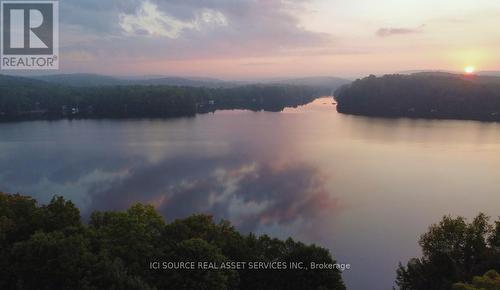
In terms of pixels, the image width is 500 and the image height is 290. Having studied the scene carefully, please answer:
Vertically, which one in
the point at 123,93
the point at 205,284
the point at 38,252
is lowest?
the point at 205,284

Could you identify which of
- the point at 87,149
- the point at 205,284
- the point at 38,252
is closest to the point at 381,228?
the point at 205,284

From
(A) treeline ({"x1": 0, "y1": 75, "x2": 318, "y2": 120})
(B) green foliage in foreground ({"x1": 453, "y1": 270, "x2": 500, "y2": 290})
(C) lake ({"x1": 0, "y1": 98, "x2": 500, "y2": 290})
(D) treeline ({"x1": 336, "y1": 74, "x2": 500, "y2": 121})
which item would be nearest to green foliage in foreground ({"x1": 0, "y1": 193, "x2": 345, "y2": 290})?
(B) green foliage in foreground ({"x1": 453, "y1": 270, "x2": 500, "y2": 290})

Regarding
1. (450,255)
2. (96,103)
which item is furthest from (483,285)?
(96,103)

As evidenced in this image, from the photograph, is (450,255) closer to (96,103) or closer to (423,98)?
(423,98)

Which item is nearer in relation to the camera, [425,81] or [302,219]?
[302,219]

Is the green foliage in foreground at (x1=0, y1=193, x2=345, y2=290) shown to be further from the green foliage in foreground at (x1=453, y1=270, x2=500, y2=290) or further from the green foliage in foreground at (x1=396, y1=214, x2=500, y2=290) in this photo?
the green foliage in foreground at (x1=453, y1=270, x2=500, y2=290)

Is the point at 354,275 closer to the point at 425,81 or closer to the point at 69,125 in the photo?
the point at 69,125

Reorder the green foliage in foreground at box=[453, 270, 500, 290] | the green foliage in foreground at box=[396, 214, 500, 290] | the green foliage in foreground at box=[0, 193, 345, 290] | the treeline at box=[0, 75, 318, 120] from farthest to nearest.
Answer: the treeline at box=[0, 75, 318, 120]
the green foliage in foreground at box=[396, 214, 500, 290]
the green foliage in foreground at box=[0, 193, 345, 290]
the green foliage in foreground at box=[453, 270, 500, 290]
